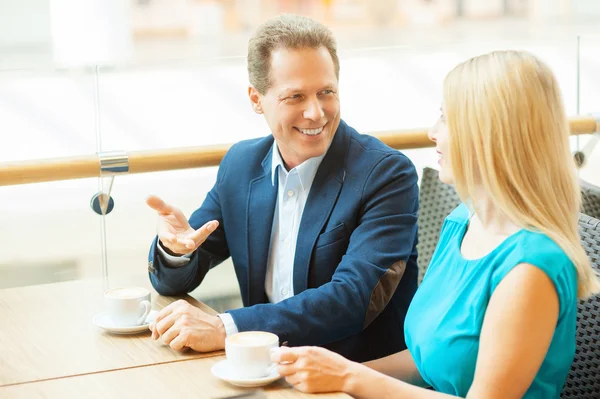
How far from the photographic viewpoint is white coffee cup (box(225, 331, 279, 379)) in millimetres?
1460

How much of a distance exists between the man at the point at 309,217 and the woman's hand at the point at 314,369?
31 centimetres

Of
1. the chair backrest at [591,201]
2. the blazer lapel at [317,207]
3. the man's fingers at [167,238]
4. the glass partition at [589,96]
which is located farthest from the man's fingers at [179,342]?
the glass partition at [589,96]

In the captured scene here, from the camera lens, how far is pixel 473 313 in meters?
1.51

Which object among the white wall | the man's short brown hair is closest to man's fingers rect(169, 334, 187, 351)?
the man's short brown hair

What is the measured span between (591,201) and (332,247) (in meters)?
0.68

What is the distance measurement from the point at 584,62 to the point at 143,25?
855cm

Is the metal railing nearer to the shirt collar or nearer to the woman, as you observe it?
the shirt collar

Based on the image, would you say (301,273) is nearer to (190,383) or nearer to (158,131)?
(190,383)

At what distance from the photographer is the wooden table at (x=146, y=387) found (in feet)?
4.68

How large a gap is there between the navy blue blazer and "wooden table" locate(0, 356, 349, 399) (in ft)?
0.75

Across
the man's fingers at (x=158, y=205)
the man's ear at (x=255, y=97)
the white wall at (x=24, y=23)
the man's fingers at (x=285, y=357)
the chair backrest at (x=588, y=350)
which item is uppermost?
the white wall at (x=24, y=23)

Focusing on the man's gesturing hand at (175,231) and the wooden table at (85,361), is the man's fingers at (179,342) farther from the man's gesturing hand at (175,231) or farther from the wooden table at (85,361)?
the man's gesturing hand at (175,231)

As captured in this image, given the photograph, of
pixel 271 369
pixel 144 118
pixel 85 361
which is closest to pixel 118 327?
pixel 85 361

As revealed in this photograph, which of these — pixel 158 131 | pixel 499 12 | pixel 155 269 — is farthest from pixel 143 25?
pixel 155 269
